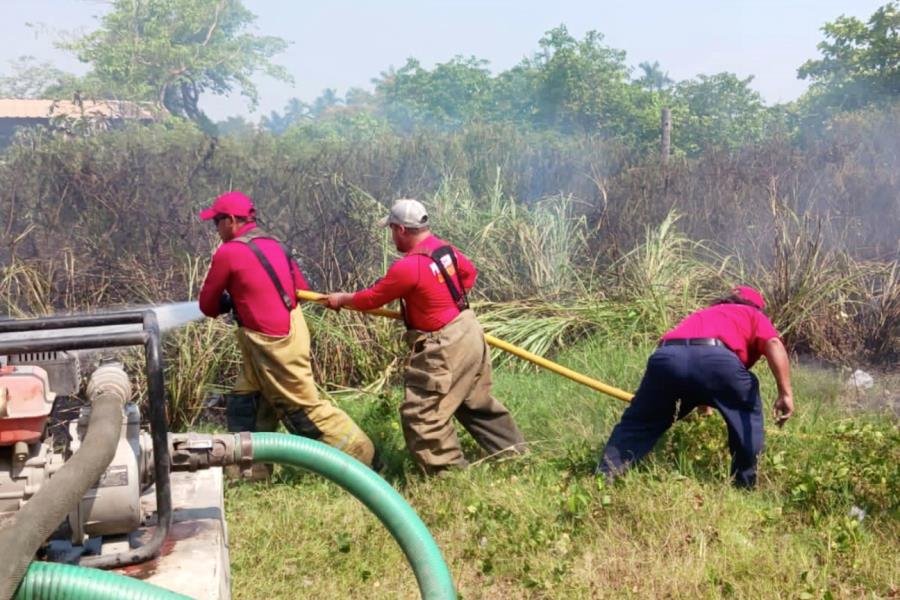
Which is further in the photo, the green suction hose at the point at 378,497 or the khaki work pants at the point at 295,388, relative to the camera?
the khaki work pants at the point at 295,388

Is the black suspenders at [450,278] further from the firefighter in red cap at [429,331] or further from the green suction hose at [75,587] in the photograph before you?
the green suction hose at [75,587]

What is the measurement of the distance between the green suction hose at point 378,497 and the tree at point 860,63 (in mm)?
18576

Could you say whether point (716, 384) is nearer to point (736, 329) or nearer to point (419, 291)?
point (736, 329)

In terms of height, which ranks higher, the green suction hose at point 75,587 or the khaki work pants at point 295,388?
the green suction hose at point 75,587

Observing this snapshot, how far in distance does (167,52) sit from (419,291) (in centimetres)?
2458

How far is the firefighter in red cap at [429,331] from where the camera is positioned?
537cm

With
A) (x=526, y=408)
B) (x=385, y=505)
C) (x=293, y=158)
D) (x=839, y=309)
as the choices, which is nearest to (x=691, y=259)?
(x=839, y=309)

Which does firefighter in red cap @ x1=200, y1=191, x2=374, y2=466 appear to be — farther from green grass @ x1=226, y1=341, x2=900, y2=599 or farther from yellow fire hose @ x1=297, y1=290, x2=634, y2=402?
green grass @ x1=226, y1=341, x2=900, y2=599

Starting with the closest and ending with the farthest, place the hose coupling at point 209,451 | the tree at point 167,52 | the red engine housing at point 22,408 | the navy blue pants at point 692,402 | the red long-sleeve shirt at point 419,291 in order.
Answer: the red engine housing at point 22,408 < the hose coupling at point 209,451 < the navy blue pants at point 692,402 < the red long-sleeve shirt at point 419,291 < the tree at point 167,52

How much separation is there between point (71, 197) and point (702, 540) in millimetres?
6619

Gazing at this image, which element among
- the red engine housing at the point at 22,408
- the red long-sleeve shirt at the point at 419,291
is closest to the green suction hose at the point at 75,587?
the red engine housing at the point at 22,408

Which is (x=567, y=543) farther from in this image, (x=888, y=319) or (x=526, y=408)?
(x=888, y=319)

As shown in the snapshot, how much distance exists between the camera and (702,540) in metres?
4.25

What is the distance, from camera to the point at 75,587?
2.12m
